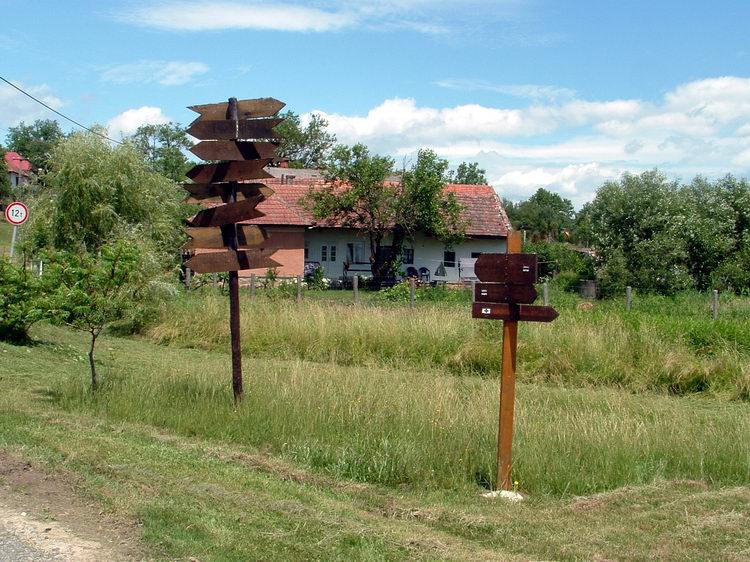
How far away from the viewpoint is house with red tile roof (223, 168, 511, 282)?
45562 mm

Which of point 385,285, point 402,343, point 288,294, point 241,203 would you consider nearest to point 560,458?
point 241,203

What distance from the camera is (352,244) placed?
48.2 metres

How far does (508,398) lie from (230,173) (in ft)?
15.4

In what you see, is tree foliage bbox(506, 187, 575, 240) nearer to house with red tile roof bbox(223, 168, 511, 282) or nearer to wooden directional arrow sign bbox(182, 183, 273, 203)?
house with red tile roof bbox(223, 168, 511, 282)

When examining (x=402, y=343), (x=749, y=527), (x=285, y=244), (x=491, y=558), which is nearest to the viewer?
(x=491, y=558)

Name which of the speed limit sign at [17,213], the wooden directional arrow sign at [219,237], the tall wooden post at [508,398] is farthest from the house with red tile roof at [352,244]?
the tall wooden post at [508,398]

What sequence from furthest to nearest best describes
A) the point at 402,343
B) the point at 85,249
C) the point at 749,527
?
the point at 85,249 → the point at 402,343 → the point at 749,527

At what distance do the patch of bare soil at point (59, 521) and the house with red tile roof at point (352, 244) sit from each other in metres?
37.9

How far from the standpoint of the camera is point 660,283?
3594 cm

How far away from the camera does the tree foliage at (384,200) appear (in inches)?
1654

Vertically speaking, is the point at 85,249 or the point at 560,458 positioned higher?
the point at 85,249

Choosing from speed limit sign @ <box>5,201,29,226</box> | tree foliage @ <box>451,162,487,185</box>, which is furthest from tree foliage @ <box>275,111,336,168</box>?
speed limit sign @ <box>5,201,29,226</box>

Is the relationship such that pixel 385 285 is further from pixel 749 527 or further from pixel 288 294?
pixel 749 527

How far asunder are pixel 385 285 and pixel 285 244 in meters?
7.34
